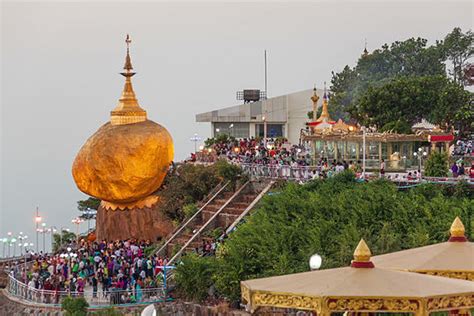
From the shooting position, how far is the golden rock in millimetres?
38125

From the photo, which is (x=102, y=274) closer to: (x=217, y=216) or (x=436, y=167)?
(x=217, y=216)

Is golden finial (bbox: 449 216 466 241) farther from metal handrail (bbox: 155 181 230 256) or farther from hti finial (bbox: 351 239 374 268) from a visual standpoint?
metal handrail (bbox: 155 181 230 256)

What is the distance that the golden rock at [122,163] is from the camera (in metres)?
38.1

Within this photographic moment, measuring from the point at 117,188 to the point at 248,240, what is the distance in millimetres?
12865

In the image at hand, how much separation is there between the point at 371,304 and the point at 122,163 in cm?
2781

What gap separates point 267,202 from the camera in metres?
30.0

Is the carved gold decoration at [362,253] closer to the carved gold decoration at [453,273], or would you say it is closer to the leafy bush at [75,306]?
the carved gold decoration at [453,273]

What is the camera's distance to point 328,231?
85.0 feet

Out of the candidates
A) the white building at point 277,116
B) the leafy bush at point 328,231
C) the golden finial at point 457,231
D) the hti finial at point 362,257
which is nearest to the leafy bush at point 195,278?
the leafy bush at point 328,231

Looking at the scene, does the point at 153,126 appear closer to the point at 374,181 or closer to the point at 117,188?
the point at 117,188

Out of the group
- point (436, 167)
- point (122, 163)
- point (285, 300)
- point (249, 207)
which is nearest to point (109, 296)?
point (249, 207)

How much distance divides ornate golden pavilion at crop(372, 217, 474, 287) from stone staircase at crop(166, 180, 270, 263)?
1833cm

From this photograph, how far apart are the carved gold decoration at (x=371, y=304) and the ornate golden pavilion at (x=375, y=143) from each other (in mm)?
24750

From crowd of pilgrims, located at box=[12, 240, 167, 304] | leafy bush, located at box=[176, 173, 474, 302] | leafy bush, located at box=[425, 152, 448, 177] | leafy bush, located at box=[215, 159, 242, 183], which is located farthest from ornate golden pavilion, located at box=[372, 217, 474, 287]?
leafy bush, located at box=[215, 159, 242, 183]
